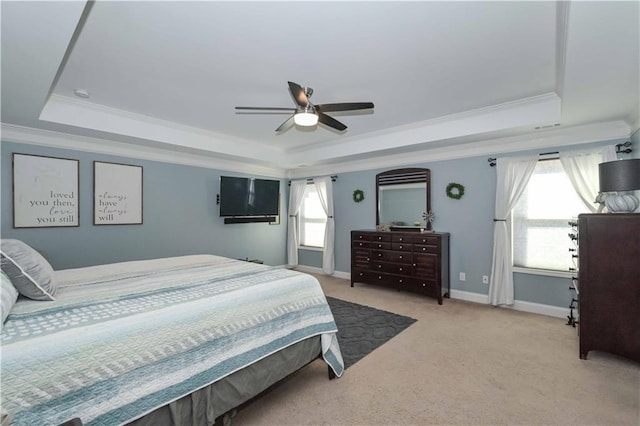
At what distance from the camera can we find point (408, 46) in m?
2.25

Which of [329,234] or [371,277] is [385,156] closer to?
[329,234]

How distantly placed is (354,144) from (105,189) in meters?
3.74

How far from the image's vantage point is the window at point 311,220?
6.36 metres

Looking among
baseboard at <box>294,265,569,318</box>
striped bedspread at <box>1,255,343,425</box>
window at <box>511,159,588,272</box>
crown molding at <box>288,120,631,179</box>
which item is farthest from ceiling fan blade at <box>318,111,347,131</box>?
baseboard at <box>294,265,569,318</box>

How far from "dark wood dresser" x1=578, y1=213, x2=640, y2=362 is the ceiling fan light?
8.61ft

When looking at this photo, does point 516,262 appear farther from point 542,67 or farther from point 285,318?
point 285,318

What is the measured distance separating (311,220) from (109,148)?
12.6 feet

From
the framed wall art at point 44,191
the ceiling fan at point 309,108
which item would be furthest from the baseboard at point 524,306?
the framed wall art at point 44,191

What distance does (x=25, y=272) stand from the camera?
5.52 ft

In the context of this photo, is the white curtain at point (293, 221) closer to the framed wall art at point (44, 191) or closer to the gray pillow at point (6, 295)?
the framed wall art at point (44, 191)

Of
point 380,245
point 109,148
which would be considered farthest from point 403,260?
point 109,148

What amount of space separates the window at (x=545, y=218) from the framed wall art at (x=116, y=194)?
5430 millimetres

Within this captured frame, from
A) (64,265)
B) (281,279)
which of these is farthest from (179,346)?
(64,265)

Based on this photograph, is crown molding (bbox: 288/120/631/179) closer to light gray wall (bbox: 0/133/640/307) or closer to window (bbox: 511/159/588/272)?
light gray wall (bbox: 0/133/640/307)
